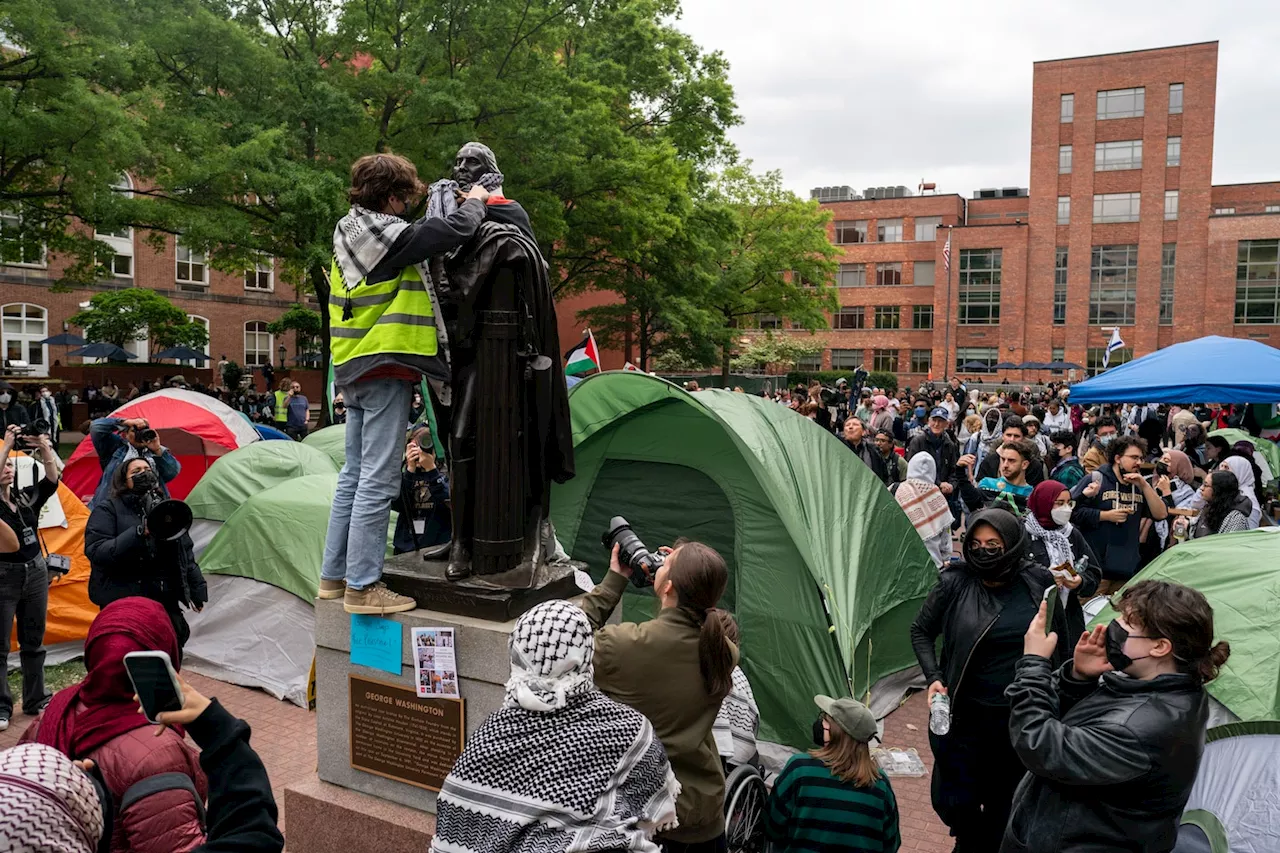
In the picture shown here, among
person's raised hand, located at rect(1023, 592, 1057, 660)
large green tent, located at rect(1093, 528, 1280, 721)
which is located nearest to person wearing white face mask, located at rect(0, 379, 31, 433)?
person's raised hand, located at rect(1023, 592, 1057, 660)

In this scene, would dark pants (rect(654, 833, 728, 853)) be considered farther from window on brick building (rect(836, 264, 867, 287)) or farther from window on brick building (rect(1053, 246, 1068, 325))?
window on brick building (rect(836, 264, 867, 287))

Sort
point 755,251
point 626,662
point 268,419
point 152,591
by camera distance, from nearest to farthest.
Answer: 1. point 626,662
2. point 152,591
3. point 268,419
4. point 755,251

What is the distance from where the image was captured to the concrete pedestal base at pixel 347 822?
372cm

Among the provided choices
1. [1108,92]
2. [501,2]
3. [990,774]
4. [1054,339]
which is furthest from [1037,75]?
[990,774]

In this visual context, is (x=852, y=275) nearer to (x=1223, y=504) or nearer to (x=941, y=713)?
(x=1223, y=504)

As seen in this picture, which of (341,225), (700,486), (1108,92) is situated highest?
(1108,92)

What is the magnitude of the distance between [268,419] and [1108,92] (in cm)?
4971

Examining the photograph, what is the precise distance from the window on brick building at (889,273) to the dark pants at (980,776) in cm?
5816

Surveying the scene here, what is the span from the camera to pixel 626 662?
127 inches

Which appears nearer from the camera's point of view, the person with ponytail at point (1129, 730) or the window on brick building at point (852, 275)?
the person with ponytail at point (1129, 730)

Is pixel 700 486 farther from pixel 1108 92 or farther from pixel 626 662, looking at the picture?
pixel 1108 92

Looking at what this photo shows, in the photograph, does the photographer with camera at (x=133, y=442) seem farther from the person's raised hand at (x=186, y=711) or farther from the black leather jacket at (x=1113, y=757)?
the black leather jacket at (x=1113, y=757)

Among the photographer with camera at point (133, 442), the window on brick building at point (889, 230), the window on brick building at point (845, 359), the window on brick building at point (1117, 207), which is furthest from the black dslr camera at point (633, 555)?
the window on brick building at point (889, 230)

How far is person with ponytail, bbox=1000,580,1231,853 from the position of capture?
2674 millimetres
